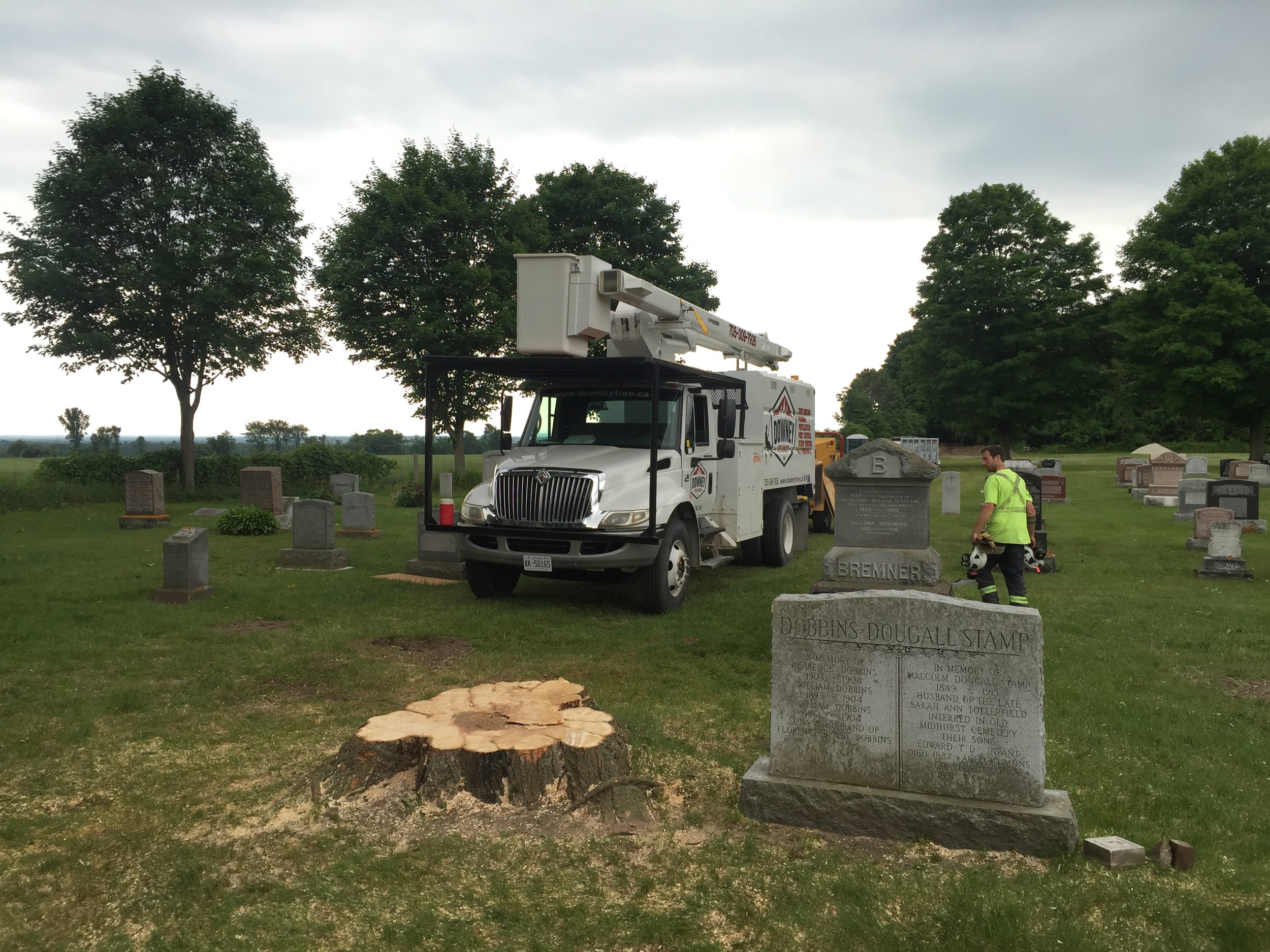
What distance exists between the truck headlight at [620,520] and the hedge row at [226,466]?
19679mm

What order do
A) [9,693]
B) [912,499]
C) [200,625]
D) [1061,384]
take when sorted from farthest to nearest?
[1061,384] → [912,499] → [200,625] → [9,693]

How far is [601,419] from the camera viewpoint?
10.9 metres

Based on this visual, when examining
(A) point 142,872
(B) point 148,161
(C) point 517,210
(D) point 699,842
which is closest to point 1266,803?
(D) point 699,842

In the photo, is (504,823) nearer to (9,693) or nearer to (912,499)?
(9,693)

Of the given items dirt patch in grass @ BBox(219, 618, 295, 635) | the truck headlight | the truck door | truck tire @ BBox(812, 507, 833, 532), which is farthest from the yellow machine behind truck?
dirt patch in grass @ BBox(219, 618, 295, 635)

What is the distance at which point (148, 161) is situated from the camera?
1064 inches

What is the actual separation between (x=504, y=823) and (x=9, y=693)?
4.65 meters

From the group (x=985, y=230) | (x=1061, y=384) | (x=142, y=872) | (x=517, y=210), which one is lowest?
(x=142, y=872)

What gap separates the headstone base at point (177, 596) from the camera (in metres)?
10.4

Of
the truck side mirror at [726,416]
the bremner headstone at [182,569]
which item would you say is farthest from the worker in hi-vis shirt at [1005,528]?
the bremner headstone at [182,569]

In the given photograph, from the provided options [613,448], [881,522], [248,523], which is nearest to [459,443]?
[248,523]

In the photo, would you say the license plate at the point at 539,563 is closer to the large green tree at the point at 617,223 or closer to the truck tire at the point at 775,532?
the truck tire at the point at 775,532

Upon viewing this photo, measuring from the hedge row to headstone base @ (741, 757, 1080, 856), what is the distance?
24238 millimetres

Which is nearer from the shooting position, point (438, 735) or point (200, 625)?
point (438, 735)
